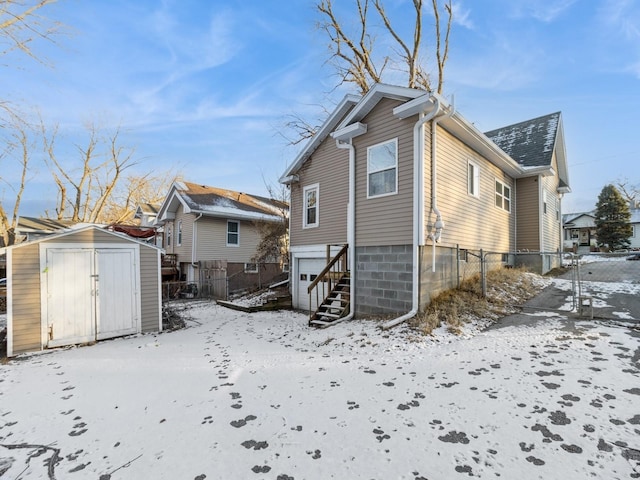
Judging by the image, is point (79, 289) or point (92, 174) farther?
point (92, 174)

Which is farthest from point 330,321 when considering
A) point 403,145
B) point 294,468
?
point 294,468

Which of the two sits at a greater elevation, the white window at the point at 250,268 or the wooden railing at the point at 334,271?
the wooden railing at the point at 334,271

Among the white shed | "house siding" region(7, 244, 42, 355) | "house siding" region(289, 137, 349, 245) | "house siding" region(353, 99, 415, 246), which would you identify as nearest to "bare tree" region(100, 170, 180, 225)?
"house siding" region(289, 137, 349, 245)

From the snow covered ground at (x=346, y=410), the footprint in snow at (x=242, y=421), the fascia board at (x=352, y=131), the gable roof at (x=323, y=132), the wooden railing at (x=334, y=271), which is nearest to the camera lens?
the snow covered ground at (x=346, y=410)

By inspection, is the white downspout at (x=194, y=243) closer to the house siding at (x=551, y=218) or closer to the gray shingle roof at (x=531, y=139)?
the gray shingle roof at (x=531, y=139)

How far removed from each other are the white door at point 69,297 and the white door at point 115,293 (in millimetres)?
153

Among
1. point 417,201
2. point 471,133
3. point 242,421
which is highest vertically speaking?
point 471,133

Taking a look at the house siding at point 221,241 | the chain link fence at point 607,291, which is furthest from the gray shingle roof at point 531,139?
the house siding at point 221,241

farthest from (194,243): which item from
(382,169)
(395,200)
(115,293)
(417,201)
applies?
(417,201)

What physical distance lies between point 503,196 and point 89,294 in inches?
527

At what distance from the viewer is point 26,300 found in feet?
21.2

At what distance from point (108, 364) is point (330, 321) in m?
4.84

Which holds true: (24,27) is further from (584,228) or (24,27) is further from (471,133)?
(584,228)

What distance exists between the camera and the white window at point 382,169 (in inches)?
306
